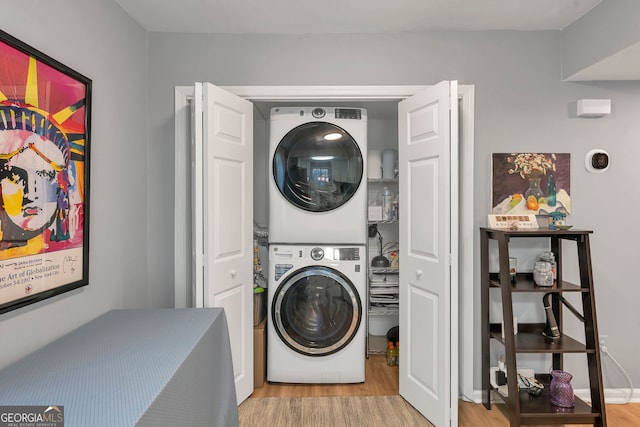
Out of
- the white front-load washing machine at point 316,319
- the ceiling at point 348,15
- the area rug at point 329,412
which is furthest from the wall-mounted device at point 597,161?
the area rug at point 329,412

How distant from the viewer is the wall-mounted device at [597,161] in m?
2.50

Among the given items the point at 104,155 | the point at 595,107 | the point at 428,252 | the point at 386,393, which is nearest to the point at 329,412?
the point at 386,393

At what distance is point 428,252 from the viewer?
2.30 meters

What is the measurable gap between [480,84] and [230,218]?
1.86 metres

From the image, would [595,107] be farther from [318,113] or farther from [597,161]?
[318,113]

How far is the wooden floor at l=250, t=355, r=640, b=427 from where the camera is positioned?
7.67ft

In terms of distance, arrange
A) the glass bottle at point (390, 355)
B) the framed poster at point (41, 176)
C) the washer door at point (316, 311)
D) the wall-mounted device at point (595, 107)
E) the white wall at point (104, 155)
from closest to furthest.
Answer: the framed poster at point (41, 176) < the white wall at point (104, 155) < the wall-mounted device at point (595, 107) < the washer door at point (316, 311) < the glass bottle at point (390, 355)

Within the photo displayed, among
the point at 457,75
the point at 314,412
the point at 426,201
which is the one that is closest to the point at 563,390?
the point at 426,201

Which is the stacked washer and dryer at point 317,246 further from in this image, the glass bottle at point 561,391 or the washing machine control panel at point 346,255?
the glass bottle at point 561,391

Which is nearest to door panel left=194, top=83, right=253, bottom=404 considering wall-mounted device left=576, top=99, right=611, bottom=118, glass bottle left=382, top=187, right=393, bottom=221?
glass bottle left=382, top=187, right=393, bottom=221

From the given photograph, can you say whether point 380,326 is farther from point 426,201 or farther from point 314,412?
point 426,201

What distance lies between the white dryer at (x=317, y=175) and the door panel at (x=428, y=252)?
41cm

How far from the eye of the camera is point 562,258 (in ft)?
8.34

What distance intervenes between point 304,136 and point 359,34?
79cm
